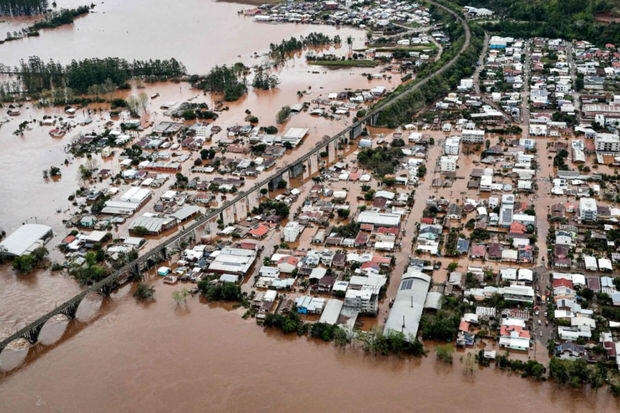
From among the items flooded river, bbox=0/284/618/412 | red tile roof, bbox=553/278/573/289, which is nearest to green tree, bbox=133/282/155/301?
flooded river, bbox=0/284/618/412

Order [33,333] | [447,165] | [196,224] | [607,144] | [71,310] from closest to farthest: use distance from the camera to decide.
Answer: [33,333] → [71,310] → [196,224] → [447,165] → [607,144]

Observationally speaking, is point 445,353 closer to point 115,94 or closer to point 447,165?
point 447,165

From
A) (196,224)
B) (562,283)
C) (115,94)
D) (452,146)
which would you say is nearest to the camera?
(562,283)

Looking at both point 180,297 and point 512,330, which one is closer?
point 512,330

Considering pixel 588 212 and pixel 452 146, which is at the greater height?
pixel 452 146

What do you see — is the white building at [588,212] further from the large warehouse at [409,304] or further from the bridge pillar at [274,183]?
the bridge pillar at [274,183]

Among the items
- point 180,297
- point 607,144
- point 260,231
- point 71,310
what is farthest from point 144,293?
point 607,144

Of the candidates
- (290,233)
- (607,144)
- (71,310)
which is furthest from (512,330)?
(607,144)

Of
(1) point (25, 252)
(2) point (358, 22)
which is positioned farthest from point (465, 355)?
(2) point (358, 22)

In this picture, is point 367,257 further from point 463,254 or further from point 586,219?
point 586,219

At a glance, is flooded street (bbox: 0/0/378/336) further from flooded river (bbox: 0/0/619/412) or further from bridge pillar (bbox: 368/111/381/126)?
bridge pillar (bbox: 368/111/381/126)

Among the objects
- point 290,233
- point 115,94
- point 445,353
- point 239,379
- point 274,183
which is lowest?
point 239,379
